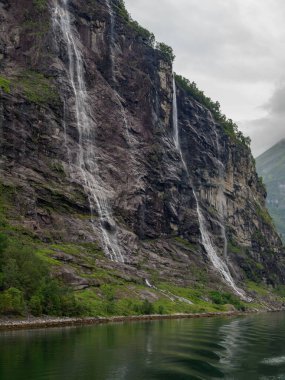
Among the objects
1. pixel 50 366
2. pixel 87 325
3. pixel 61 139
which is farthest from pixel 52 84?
pixel 50 366

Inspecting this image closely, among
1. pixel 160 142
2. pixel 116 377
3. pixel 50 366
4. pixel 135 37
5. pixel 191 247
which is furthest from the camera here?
pixel 135 37

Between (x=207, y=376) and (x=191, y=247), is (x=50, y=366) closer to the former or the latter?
(x=207, y=376)

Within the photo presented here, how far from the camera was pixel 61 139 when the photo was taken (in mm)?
141500

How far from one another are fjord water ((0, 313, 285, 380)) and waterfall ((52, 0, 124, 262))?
6486cm

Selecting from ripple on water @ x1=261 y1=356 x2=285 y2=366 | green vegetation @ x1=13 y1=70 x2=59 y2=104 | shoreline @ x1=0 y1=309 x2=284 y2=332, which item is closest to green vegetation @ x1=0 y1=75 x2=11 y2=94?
green vegetation @ x1=13 y1=70 x2=59 y2=104

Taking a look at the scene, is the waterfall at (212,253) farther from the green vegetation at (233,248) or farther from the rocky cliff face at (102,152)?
the green vegetation at (233,248)

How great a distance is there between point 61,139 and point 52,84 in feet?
67.7

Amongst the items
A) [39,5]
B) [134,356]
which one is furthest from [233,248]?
[134,356]

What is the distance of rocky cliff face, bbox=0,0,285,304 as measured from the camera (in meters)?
126

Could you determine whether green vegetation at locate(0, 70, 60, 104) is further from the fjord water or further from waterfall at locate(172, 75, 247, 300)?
the fjord water

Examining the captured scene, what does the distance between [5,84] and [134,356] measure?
107625 millimetres

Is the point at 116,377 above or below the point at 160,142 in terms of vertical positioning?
below

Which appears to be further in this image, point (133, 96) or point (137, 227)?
point (133, 96)

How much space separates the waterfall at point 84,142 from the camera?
133 m
